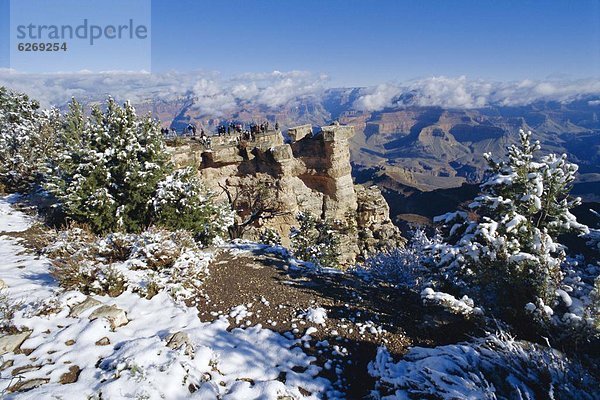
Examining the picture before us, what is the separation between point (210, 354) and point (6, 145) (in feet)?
86.6

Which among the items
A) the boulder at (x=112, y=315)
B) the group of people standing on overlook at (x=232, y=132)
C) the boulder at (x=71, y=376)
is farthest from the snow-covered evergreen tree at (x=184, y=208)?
the group of people standing on overlook at (x=232, y=132)

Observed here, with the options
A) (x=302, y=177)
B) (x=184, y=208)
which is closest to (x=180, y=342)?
(x=184, y=208)

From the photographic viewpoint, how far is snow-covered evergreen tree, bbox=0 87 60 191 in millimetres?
20056

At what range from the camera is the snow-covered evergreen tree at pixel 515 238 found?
6.20 m

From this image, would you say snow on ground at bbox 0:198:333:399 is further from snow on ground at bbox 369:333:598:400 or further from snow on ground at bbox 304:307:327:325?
snow on ground at bbox 369:333:598:400

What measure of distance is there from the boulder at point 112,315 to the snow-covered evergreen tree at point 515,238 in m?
6.67

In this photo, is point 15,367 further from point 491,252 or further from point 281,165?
point 281,165

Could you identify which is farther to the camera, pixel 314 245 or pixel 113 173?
pixel 314 245

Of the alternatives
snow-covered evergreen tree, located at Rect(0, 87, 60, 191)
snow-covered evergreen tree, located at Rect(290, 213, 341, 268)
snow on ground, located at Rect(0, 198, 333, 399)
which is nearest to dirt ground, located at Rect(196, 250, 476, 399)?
snow on ground, located at Rect(0, 198, 333, 399)

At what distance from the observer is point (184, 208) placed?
1229 centimetres

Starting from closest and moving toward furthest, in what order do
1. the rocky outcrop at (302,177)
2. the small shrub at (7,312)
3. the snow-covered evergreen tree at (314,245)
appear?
1. the small shrub at (7,312)
2. the snow-covered evergreen tree at (314,245)
3. the rocky outcrop at (302,177)

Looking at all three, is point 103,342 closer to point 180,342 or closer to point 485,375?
point 180,342

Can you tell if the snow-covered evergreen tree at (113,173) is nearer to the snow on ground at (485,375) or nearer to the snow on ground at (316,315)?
the snow on ground at (316,315)

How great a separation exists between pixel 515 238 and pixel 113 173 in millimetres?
13396
